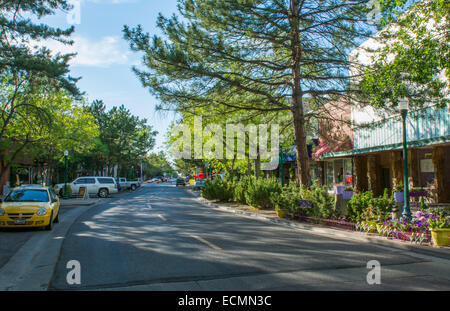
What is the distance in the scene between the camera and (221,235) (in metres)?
11.0

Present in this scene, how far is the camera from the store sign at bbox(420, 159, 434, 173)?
2018 centimetres

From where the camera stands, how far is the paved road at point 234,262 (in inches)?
229

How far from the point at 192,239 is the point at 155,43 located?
24.4 ft

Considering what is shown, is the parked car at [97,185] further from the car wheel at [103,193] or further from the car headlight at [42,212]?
the car headlight at [42,212]

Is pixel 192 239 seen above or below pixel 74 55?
below

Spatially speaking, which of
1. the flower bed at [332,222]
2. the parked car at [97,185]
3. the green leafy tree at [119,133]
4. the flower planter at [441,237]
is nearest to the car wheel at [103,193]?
the parked car at [97,185]

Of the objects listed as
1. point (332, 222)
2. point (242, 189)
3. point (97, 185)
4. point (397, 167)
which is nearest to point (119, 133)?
point (97, 185)

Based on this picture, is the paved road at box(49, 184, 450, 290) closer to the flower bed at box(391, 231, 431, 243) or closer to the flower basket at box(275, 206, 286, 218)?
the flower bed at box(391, 231, 431, 243)

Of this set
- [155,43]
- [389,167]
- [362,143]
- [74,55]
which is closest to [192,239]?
[155,43]

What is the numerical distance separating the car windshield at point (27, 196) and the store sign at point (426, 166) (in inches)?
752

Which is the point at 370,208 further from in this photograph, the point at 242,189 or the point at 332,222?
the point at 242,189

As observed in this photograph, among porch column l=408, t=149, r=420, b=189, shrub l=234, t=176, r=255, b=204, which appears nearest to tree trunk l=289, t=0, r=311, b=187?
shrub l=234, t=176, r=255, b=204
